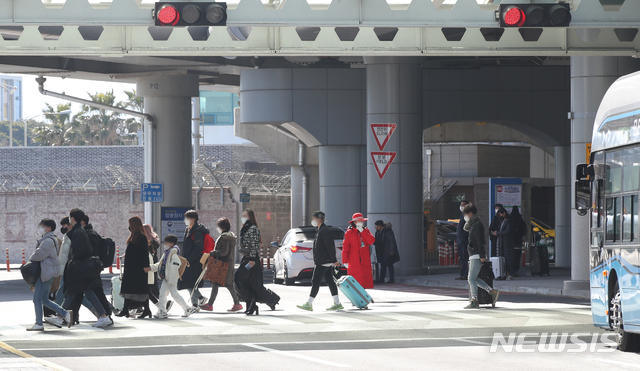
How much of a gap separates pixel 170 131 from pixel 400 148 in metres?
10.7

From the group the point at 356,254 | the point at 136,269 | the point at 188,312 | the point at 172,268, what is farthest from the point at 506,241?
the point at 136,269

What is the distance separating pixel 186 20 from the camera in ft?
45.9

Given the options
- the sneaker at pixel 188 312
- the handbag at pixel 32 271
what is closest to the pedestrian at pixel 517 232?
the sneaker at pixel 188 312

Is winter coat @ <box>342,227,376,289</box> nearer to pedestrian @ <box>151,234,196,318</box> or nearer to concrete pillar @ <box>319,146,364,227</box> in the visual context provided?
pedestrian @ <box>151,234,196,318</box>

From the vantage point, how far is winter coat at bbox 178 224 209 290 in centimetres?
1730

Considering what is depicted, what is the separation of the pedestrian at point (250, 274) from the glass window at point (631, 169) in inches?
254

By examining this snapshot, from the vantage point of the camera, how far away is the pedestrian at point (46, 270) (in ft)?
46.2

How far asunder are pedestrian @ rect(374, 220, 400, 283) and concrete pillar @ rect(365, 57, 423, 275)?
144 cm

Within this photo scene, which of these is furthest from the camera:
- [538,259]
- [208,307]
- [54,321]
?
[538,259]

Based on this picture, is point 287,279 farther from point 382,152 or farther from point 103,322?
point 103,322

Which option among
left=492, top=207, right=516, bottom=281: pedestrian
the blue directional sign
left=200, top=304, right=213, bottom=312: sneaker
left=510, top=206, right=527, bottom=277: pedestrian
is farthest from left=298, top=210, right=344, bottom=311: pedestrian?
the blue directional sign

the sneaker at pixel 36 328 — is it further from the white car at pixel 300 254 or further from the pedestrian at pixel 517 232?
the pedestrian at pixel 517 232

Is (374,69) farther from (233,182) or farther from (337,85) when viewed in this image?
(233,182)

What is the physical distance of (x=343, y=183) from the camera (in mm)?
30281
